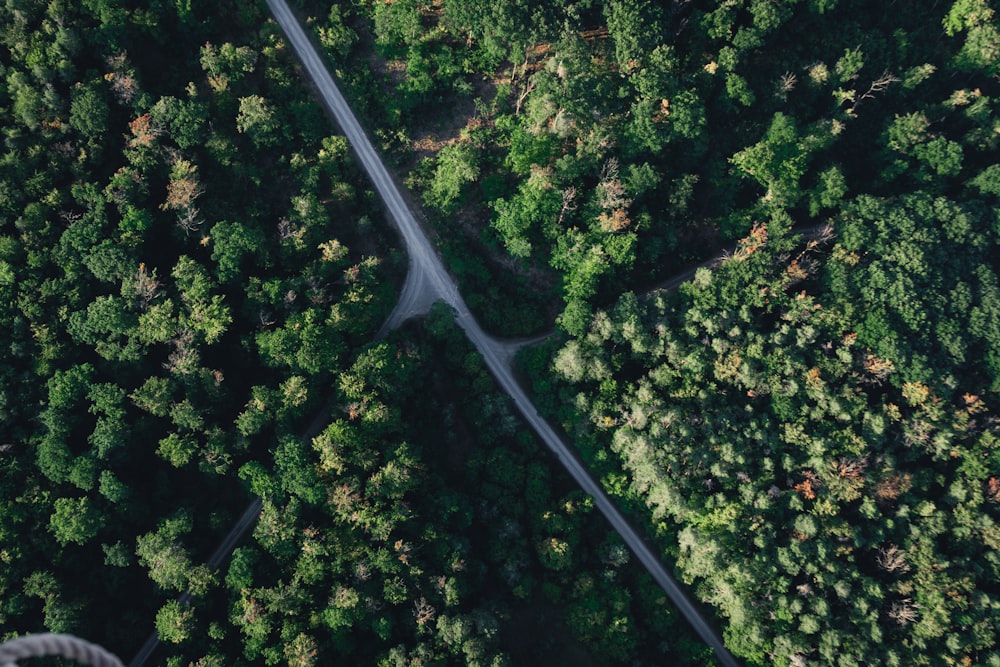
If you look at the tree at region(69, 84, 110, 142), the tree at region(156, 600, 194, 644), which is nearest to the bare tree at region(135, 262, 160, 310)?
the tree at region(69, 84, 110, 142)

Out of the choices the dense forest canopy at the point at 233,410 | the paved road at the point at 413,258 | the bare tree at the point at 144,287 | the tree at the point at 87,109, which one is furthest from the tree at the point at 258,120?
the bare tree at the point at 144,287

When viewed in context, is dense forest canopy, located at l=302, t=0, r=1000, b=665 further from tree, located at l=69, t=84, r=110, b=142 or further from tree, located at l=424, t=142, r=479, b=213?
tree, located at l=69, t=84, r=110, b=142

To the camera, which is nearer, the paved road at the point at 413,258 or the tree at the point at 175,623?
the tree at the point at 175,623

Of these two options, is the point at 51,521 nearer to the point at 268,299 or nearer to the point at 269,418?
the point at 269,418

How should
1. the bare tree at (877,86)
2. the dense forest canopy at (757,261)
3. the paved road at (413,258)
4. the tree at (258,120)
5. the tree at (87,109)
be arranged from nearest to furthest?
the tree at (87,109)
the dense forest canopy at (757,261)
the tree at (258,120)
the paved road at (413,258)
the bare tree at (877,86)

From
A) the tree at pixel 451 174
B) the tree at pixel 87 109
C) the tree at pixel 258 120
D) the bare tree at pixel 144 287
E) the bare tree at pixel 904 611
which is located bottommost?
the bare tree at pixel 904 611

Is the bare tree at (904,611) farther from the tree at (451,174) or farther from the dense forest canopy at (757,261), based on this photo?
the tree at (451,174)

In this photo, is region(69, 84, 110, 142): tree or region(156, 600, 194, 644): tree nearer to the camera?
region(156, 600, 194, 644): tree

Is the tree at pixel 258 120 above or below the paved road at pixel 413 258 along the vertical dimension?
above

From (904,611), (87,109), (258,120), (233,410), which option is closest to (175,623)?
(233,410)
